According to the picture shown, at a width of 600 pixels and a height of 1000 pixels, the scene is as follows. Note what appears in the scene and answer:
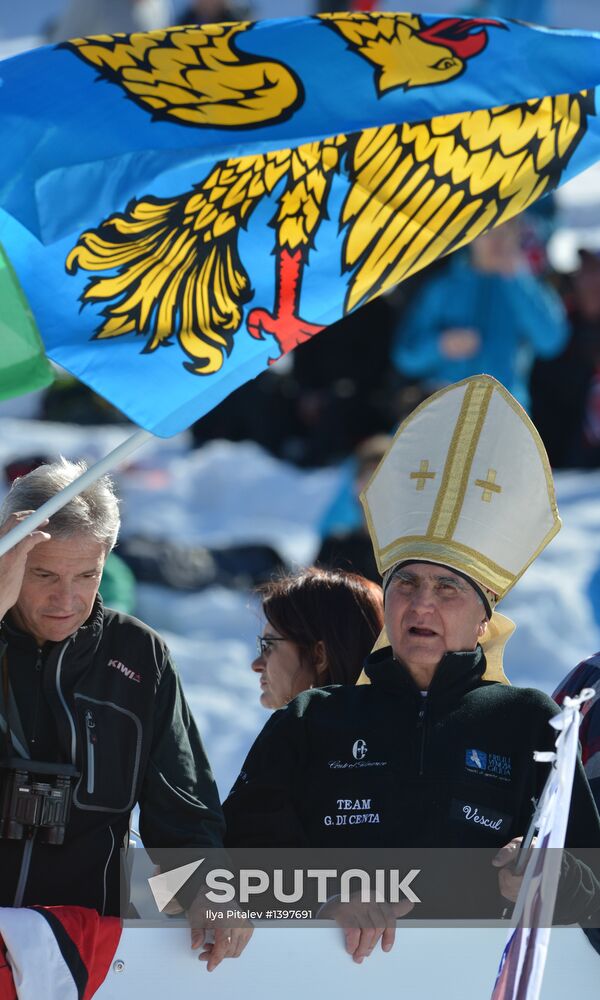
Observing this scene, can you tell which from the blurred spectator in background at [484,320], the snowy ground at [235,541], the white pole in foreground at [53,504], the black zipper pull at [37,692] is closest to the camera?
the white pole in foreground at [53,504]

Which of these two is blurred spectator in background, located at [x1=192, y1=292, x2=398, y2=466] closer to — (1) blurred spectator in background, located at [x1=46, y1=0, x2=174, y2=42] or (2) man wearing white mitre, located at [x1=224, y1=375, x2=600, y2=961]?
(1) blurred spectator in background, located at [x1=46, y1=0, x2=174, y2=42]

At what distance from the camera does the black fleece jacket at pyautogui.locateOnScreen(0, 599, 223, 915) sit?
3459 millimetres

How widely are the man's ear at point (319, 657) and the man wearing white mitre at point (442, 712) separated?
240 mm

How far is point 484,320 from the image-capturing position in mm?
8039

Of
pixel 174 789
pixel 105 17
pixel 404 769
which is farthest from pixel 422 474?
pixel 105 17

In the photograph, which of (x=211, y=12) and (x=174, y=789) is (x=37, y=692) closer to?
(x=174, y=789)

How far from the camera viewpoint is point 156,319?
370 centimetres

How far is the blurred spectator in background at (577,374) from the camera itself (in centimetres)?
910

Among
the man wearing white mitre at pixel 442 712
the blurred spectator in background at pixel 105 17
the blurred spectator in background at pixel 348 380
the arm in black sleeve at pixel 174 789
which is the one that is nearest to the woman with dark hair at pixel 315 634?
the man wearing white mitre at pixel 442 712

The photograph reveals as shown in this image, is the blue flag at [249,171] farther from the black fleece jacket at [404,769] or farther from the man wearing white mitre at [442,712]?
the black fleece jacket at [404,769]

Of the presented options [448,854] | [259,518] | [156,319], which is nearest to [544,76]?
[156,319]

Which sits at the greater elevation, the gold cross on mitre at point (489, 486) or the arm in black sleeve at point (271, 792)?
the gold cross on mitre at point (489, 486)

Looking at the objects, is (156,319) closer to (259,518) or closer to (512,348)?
(512,348)

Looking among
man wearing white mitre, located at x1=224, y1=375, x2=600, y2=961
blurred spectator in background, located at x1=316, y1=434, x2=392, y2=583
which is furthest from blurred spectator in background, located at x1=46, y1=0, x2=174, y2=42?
man wearing white mitre, located at x1=224, y1=375, x2=600, y2=961
